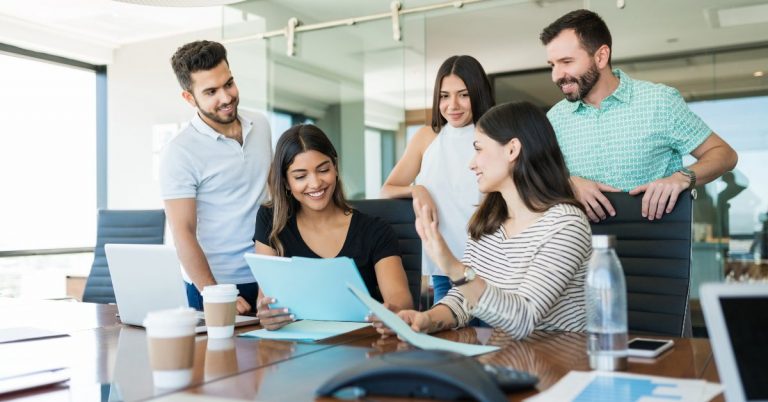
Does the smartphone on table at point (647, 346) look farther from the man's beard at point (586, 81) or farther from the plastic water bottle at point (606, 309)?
the man's beard at point (586, 81)

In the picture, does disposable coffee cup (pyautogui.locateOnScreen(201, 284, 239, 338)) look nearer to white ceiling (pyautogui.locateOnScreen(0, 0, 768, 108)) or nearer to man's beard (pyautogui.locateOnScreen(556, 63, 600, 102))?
man's beard (pyautogui.locateOnScreen(556, 63, 600, 102))

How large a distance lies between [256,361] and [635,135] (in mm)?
1433

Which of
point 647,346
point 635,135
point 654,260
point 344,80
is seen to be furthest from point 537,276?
point 344,80

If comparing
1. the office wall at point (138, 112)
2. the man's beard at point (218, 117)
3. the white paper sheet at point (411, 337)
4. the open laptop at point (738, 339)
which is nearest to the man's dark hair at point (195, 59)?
the man's beard at point (218, 117)

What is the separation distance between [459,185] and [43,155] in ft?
14.7

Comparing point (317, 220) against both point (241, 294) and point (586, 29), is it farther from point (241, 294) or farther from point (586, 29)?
point (586, 29)

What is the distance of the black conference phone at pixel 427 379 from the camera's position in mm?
953

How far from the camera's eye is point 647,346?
1325 millimetres

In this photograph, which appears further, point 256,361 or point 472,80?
point 472,80

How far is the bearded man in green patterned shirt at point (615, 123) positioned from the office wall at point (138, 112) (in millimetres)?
4299

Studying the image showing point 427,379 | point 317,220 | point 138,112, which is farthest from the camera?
point 138,112

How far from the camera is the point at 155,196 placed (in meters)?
6.18

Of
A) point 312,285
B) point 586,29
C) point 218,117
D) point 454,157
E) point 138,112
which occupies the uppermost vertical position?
point 138,112

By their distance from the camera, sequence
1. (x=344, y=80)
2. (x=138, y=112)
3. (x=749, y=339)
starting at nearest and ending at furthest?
(x=749, y=339), (x=344, y=80), (x=138, y=112)
